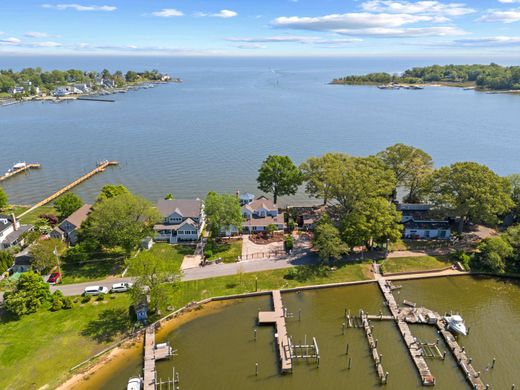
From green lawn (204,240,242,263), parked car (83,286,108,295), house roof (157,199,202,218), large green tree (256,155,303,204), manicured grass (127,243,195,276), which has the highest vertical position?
large green tree (256,155,303,204)

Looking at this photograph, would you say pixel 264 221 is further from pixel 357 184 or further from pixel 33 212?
pixel 33 212

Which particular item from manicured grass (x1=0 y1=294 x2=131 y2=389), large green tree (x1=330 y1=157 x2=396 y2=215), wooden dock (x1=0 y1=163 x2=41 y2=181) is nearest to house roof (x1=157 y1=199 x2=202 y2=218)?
manicured grass (x1=0 y1=294 x2=131 y2=389)

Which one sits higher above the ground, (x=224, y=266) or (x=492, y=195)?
(x=492, y=195)

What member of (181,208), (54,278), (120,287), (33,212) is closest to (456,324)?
(120,287)

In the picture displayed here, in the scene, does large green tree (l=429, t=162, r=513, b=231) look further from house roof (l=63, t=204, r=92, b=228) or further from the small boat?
house roof (l=63, t=204, r=92, b=228)

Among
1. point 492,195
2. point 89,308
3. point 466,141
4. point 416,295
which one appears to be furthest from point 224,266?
point 466,141

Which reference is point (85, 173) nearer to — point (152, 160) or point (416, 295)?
point (152, 160)

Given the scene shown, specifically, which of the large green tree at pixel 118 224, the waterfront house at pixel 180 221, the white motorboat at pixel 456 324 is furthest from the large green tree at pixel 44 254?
the white motorboat at pixel 456 324

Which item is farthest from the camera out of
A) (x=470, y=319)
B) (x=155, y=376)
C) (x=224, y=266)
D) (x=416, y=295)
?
(x=224, y=266)
